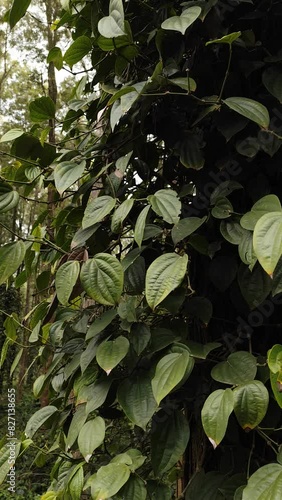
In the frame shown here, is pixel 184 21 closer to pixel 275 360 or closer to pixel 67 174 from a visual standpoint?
pixel 67 174

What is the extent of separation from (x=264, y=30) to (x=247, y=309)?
0.44 meters

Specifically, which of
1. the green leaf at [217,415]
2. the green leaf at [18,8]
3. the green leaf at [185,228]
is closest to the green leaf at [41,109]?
the green leaf at [18,8]

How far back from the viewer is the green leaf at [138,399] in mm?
542

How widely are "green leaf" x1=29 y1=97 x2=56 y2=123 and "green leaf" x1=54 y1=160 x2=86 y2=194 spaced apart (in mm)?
162

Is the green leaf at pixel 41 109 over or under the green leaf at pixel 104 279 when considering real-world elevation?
Result: over

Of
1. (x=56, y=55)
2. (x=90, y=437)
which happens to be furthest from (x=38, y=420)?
(x=56, y=55)

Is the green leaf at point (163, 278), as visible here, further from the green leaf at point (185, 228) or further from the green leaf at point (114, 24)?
the green leaf at point (114, 24)

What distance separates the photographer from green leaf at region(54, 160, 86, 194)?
2.16 ft

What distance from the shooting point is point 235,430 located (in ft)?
2.00

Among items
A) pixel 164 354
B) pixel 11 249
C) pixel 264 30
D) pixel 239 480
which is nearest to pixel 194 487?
pixel 239 480

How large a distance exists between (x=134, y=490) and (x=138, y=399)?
0.11 meters

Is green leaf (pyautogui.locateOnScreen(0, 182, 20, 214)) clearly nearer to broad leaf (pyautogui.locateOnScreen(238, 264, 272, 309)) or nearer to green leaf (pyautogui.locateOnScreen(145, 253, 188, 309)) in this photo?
green leaf (pyautogui.locateOnScreen(145, 253, 188, 309))

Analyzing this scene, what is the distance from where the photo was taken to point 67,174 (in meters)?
0.68

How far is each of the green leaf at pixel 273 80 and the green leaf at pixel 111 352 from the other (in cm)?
40
